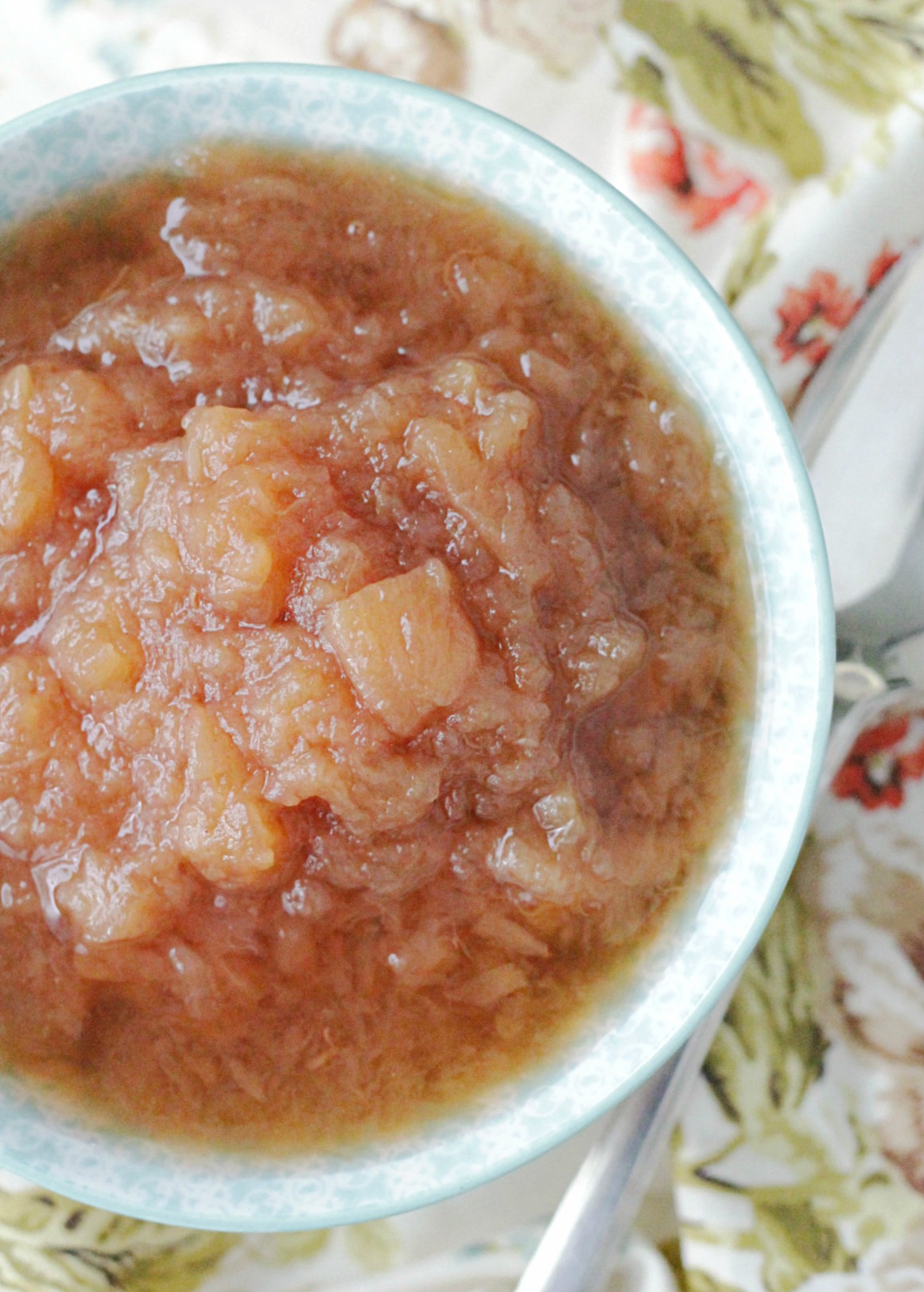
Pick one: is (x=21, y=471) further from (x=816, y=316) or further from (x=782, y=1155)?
(x=782, y=1155)

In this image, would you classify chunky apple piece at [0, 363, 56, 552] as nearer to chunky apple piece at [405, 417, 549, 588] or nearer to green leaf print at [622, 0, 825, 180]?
chunky apple piece at [405, 417, 549, 588]

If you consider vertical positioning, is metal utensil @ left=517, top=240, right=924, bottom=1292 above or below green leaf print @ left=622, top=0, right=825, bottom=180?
below

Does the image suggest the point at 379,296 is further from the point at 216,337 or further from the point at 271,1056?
the point at 271,1056

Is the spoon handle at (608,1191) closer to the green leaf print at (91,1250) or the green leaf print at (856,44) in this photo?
the green leaf print at (91,1250)

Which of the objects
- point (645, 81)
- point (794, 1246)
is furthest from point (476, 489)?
point (794, 1246)

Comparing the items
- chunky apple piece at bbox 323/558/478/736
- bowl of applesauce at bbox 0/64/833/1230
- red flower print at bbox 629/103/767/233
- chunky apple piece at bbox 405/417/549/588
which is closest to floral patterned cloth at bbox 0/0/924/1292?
red flower print at bbox 629/103/767/233
